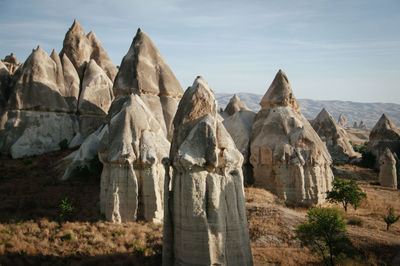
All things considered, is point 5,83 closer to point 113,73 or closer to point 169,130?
point 113,73

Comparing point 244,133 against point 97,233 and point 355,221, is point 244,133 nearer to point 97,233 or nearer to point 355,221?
point 355,221

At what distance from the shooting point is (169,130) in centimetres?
2125

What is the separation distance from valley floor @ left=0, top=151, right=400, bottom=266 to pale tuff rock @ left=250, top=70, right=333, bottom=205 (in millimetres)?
1188

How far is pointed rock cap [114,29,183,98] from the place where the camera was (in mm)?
20672

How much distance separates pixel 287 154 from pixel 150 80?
32.5ft

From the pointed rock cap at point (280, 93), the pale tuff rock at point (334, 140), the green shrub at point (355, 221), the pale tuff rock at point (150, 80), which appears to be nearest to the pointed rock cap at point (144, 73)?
the pale tuff rock at point (150, 80)

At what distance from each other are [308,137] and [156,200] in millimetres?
9694

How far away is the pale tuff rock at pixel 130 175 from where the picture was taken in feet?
40.9

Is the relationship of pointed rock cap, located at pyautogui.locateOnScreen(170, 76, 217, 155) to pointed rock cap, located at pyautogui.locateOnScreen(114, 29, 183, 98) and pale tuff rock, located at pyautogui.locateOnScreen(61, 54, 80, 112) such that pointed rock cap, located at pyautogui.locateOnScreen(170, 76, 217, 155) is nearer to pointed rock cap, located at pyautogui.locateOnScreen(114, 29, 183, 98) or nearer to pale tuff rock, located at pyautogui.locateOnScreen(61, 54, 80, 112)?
pointed rock cap, located at pyautogui.locateOnScreen(114, 29, 183, 98)

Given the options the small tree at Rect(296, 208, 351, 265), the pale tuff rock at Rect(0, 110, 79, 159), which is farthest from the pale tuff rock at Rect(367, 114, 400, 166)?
the pale tuff rock at Rect(0, 110, 79, 159)

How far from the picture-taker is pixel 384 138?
109ft

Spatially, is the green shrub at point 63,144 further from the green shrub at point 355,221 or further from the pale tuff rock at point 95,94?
the green shrub at point 355,221

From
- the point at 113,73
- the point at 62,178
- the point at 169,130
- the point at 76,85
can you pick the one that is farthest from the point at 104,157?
the point at 113,73

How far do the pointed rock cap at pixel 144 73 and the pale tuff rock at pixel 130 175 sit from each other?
7801 mm
